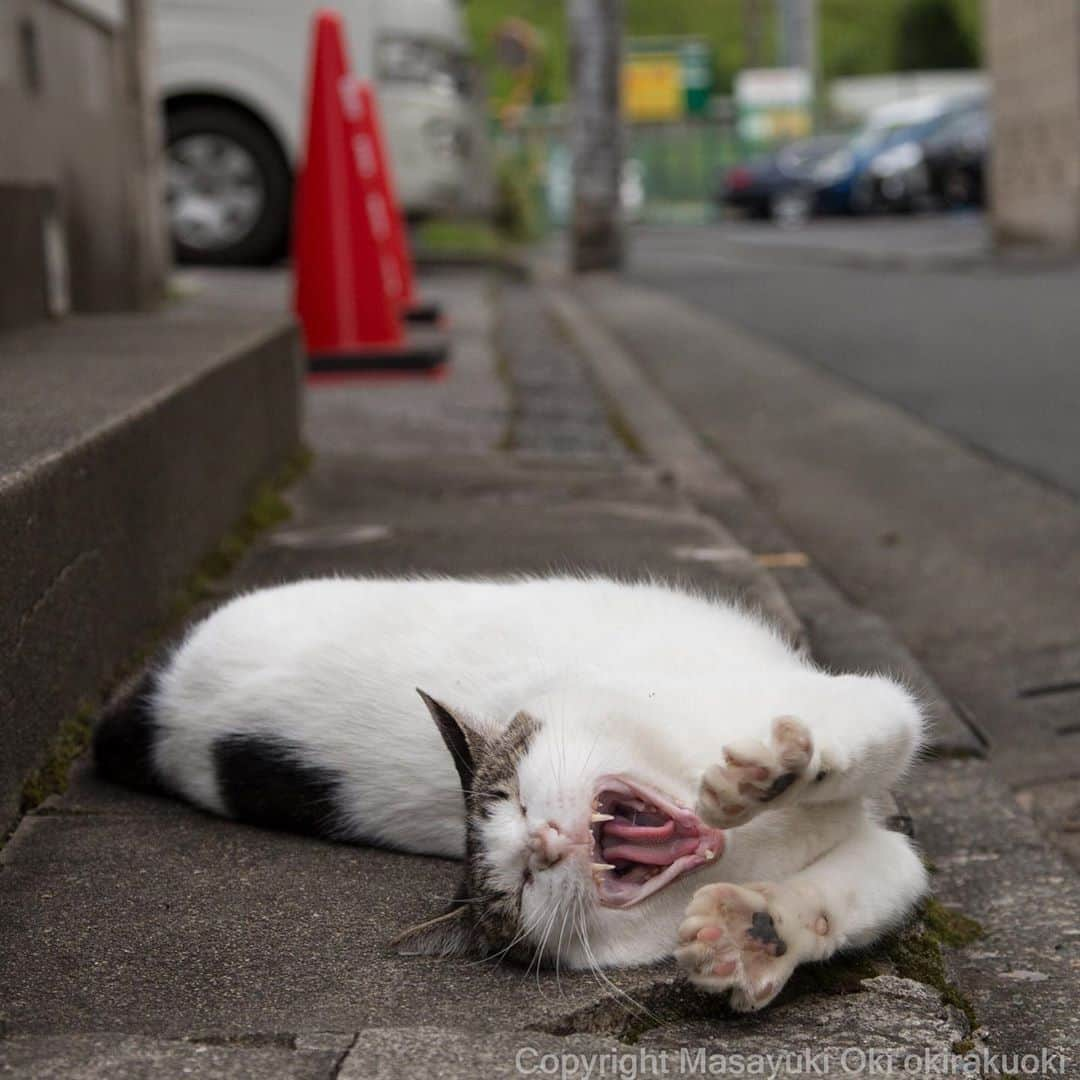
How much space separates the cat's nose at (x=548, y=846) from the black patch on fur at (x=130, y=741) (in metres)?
0.74

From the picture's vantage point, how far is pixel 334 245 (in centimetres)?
710

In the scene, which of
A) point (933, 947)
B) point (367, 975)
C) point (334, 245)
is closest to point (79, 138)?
point (334, 245)

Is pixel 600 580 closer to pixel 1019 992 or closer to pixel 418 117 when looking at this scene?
pixel 1019 992

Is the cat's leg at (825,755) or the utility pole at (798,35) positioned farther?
the utility pole at (798,35)

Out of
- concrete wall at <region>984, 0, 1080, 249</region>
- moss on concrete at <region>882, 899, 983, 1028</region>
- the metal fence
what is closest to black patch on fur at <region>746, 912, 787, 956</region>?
moss on concrete at <region>882, 899, 983, 1028</region>

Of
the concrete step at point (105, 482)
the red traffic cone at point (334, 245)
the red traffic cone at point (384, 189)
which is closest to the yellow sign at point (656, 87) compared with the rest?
the red traffic cone at point (384, 189)

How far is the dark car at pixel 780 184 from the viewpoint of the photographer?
1107 inches

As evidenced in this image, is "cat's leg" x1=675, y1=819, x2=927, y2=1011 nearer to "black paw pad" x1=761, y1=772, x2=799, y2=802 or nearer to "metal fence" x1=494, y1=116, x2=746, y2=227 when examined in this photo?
"black paw pad" x1=761, y1=772, x2=799, y2=802

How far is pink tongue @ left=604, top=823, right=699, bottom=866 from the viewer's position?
200cm

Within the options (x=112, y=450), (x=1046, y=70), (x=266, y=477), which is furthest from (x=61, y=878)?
(x=1046, y=70)

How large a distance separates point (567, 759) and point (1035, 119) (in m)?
15.2

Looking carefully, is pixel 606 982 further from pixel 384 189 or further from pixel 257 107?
pixel 257 107

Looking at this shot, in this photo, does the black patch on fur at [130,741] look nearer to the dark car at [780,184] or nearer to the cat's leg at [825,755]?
the cat's leg at [825,755]

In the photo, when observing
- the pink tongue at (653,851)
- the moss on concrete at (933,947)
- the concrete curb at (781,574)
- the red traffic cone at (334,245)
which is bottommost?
the moss on concrete at (933,947)
